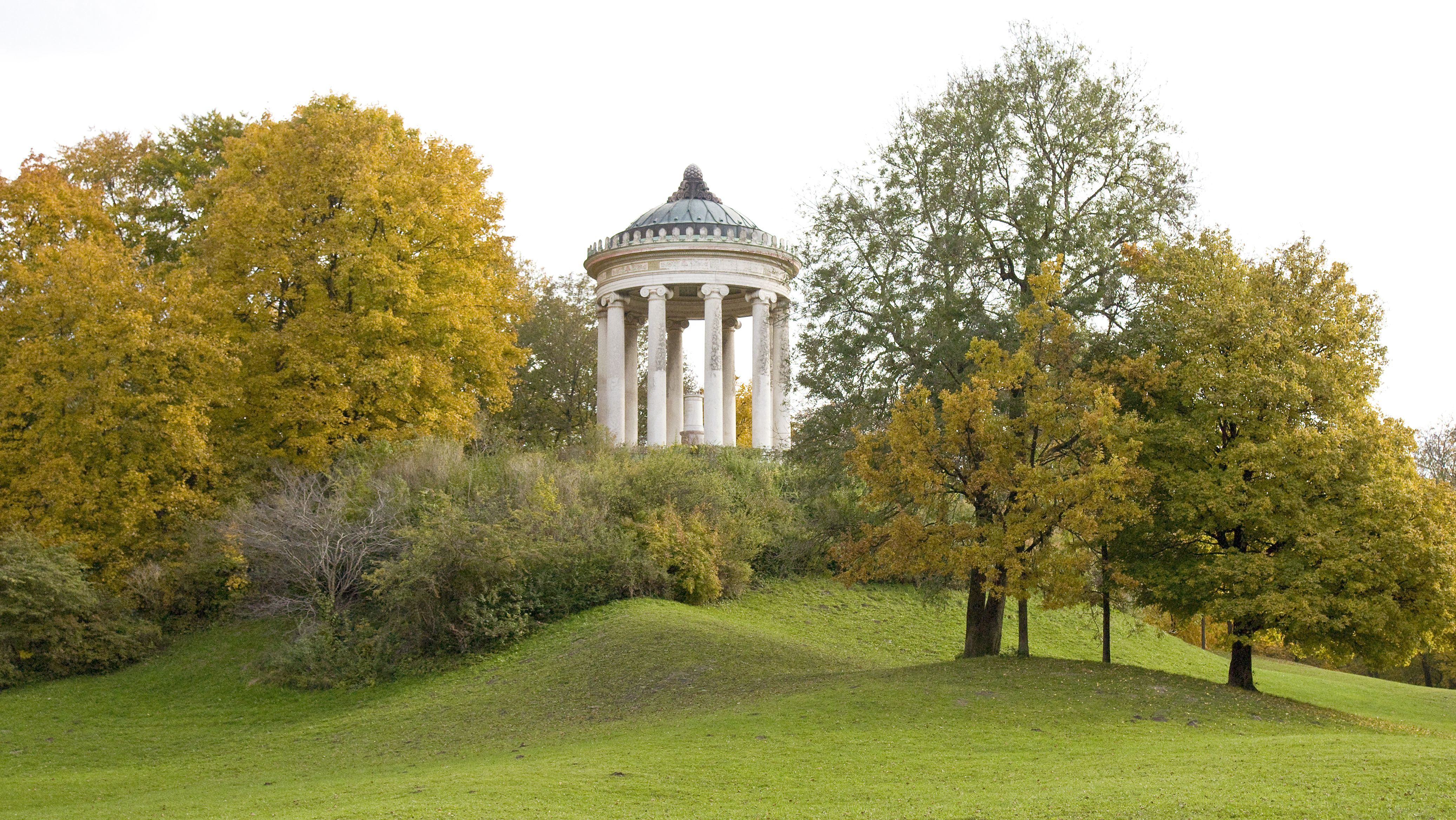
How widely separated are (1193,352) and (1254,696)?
20.3 feet

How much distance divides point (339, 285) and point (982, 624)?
1860cm

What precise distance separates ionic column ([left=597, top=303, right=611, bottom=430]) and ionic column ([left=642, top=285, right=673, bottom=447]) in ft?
5.53

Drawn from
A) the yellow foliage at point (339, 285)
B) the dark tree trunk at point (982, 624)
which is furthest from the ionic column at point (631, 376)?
the dark tree trunk at point (982, 624)

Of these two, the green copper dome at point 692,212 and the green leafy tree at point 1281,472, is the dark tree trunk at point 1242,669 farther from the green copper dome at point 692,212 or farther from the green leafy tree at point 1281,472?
the green copper dome at point 692,212

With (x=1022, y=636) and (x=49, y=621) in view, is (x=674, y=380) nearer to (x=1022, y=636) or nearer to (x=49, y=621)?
(x=1022, y=636)

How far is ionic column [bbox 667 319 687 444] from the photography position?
50.8 meters

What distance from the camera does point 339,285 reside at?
106ft

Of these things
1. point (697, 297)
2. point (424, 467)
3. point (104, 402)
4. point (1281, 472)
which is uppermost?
point (697, 297)

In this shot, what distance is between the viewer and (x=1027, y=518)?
21.5m

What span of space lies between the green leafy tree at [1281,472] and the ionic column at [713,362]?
73.2 ft

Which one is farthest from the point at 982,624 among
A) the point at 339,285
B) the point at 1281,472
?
the point at 339,285

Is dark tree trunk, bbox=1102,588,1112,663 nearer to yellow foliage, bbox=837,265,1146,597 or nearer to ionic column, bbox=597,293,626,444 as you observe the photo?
yellow foliage, bbox=837,265,1146,597

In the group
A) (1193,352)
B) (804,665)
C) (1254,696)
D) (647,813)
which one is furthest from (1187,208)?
(647,813)

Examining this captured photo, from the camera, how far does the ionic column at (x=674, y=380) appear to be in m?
50.8
